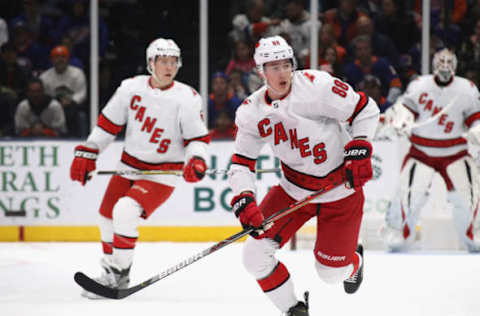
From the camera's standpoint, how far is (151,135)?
13.1 ft

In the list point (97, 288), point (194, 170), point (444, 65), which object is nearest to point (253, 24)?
point (444, 65)

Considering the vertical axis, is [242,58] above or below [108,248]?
above

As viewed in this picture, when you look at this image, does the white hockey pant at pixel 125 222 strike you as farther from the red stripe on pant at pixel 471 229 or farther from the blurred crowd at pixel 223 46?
the red stripe on pant at pixel 471 229

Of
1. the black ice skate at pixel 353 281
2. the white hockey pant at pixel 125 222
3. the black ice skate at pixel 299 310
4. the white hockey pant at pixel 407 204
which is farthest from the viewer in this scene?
the white hockey pant at pixel 407 204

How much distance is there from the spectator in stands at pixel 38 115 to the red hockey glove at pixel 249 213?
3336 millimetres

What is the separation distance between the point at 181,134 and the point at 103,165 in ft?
6.07

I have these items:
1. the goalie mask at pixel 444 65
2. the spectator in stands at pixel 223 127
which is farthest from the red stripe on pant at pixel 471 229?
the spectator in stands at pixel 223 127

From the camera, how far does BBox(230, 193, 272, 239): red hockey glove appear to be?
Result: 113 inches

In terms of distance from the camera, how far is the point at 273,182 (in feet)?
18.7

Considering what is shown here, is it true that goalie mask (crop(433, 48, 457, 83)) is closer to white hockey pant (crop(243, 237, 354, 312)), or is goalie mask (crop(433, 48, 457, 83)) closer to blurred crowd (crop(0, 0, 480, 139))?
blurred crowd (crop(0, 0, 480, 139))

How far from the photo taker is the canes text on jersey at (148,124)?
397cm

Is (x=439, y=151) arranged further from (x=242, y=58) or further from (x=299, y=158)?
(x=299, y=158)

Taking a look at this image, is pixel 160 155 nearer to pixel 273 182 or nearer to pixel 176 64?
pixel 176 64

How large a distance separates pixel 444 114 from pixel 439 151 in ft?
0.79
